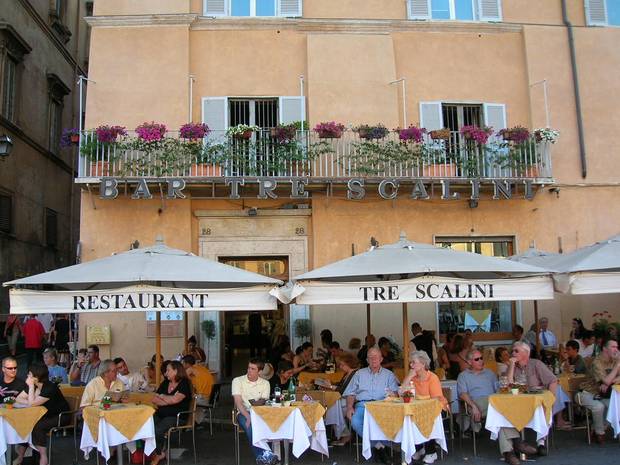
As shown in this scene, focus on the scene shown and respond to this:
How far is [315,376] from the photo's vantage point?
1013 cm

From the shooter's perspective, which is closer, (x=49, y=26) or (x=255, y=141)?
(x=255, y=141)

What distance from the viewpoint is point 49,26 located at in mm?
20922

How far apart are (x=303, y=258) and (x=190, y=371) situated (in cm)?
518

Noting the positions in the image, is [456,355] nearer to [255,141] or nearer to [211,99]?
[255,141]

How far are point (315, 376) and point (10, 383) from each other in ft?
14.7

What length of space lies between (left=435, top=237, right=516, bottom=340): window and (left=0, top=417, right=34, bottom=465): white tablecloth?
31.1ft

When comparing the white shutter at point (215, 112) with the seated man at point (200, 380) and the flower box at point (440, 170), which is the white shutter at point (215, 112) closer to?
the flower box at point (440, 170)

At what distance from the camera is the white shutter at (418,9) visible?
15.2m

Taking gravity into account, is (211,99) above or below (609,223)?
above

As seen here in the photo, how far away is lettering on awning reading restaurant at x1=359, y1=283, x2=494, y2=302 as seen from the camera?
755 cm

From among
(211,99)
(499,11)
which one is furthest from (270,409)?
(499,11)

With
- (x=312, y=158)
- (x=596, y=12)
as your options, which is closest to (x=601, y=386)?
(x=312, y=158)

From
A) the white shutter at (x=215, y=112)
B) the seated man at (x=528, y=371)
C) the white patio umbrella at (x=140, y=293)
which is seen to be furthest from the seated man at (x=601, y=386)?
the white shutter at (x=215, y=112)

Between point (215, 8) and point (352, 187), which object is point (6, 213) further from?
point (352, 187)
